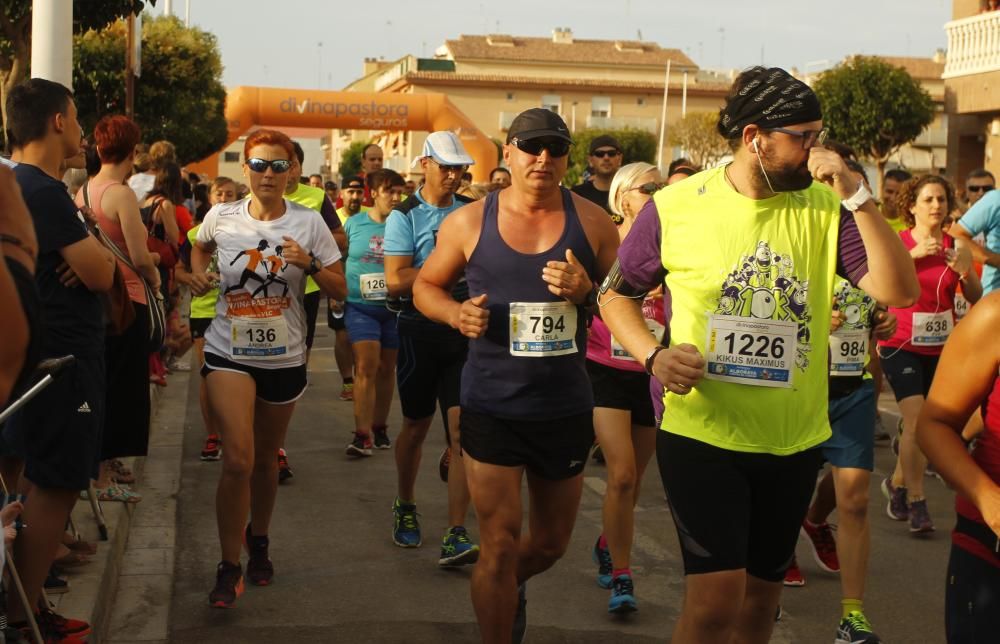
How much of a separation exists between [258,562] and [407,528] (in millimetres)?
1039

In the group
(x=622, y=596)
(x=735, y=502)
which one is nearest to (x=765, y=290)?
(x=735, y=502)

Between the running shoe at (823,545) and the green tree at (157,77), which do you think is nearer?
the running shoe at (823,545)

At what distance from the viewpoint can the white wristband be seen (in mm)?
4016

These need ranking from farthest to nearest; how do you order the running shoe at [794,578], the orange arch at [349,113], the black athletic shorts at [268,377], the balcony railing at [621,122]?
the balcony railing at [621,122], the orange arch at [349,113], the running shoe at [794,578], the black athletic shorts at [268,377]

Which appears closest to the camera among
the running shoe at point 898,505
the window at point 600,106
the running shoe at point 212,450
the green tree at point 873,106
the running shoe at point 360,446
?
the running shoe at point 898,505

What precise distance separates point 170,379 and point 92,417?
853 centimetres

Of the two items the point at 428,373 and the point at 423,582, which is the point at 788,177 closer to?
the point at 423,582

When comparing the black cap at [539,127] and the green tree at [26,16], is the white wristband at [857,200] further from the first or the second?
the green tree at [26,16]

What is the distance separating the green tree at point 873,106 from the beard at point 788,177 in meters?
46.4

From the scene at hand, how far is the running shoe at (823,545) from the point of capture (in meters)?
7.05

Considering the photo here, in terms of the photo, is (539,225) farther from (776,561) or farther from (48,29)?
(48,29)

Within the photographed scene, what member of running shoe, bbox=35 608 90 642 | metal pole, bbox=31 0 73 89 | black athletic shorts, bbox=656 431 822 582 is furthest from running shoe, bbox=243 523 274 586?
metal pole, bbox=31 0 73 89

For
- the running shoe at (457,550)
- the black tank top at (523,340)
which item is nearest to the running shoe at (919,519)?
the running shoe at (457,550)

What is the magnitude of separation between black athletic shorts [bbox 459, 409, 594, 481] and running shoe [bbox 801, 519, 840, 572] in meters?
2.22
